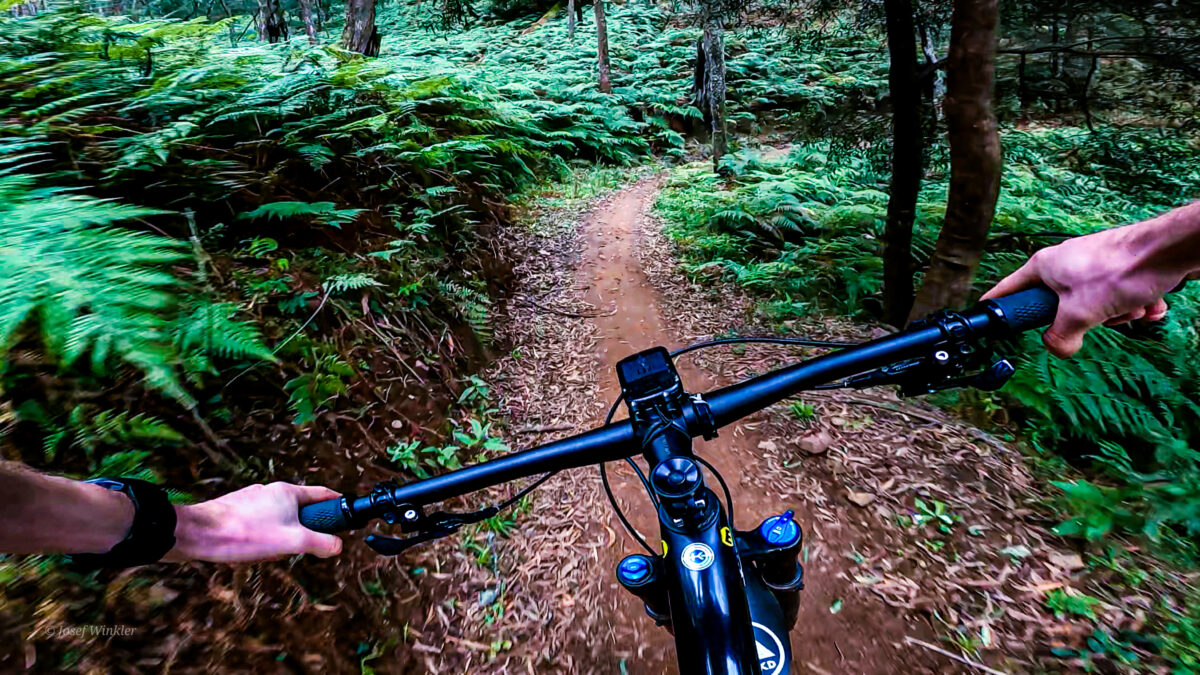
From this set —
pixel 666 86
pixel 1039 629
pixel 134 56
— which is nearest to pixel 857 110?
pixel 1039 629

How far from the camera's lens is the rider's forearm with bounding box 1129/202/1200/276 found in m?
0.98

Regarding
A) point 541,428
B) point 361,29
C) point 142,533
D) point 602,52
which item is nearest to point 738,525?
point 541,428

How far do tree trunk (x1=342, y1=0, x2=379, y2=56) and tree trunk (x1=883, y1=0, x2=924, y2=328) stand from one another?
7179mm

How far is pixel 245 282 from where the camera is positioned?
3.03 metres

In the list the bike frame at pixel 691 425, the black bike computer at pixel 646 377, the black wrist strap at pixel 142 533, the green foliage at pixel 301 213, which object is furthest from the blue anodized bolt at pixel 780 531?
the green foliage at pixel 301 213

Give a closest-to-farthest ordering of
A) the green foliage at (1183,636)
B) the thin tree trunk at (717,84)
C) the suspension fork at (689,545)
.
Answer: the suspension fork at (689,545) < the green foliage at (1183,636) < the thin tree trunk at (717,84)

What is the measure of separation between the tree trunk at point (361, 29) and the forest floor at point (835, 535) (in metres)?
6.12

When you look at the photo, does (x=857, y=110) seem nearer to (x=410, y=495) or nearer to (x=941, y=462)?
(x=941, y=462)

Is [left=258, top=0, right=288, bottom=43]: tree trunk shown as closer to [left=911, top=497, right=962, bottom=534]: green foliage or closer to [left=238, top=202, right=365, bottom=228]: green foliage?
[left=238, top=202, right=365, bottom=228]: green foliage

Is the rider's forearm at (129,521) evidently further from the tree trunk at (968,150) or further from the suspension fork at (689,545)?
the tree trunk at (968,150)

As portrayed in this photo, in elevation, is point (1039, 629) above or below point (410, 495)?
below

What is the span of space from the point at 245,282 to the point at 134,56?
3298 mm

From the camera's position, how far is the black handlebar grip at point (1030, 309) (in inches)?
47.1

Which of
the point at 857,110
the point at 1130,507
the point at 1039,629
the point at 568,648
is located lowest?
the point at 568,648
